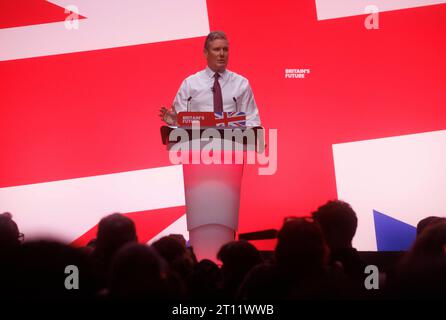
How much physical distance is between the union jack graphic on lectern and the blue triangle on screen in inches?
71.3

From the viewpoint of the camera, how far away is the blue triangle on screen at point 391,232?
452 cm

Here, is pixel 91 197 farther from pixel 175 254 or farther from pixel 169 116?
pixel 175 254

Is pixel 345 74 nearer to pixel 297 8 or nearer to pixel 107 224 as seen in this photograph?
pixel 297 8

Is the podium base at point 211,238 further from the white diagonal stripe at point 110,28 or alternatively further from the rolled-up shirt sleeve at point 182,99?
A: the white diagonal stripe at point 110,28

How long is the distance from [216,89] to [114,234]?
137 centimetres

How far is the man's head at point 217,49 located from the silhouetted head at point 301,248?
4.98ft

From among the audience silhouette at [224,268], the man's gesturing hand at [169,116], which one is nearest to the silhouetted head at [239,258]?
the audience silhouette at [224,268]

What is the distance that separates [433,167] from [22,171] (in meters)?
2.83

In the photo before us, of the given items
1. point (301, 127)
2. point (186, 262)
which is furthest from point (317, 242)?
point (301, 127)

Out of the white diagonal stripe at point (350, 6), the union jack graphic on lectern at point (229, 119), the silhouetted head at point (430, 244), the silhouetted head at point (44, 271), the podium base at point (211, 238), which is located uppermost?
the white diagonal stripe at point (350, 6)

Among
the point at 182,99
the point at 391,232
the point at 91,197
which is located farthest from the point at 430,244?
the point at 91,197

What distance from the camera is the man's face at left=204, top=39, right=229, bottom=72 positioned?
3.51 meters

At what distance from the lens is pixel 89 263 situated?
6.52 ft


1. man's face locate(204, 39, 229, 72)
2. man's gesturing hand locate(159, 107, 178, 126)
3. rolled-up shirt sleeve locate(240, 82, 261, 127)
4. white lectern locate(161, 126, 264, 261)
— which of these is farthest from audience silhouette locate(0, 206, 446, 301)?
man's face locate(204, 39, 229, 72)
